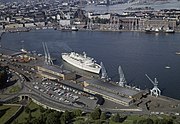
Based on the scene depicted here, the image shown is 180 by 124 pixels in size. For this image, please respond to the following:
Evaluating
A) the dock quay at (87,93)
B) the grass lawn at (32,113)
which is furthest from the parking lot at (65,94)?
the grass lawn at (32,113)

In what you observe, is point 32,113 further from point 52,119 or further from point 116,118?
point 116,118

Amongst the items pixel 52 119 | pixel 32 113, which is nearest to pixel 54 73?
pixel 32 113

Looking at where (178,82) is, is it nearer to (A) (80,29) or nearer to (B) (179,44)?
(B) (179,44)

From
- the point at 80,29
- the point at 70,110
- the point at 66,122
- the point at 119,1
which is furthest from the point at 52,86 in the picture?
the point at 119,1

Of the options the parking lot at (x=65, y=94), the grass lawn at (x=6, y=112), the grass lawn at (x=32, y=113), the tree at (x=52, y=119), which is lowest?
the grass lawn at (x=32, y=113)

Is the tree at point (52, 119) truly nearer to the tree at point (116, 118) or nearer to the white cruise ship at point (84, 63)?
A: the tree at point (116, 118)

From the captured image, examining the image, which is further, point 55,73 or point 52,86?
point 55,73
